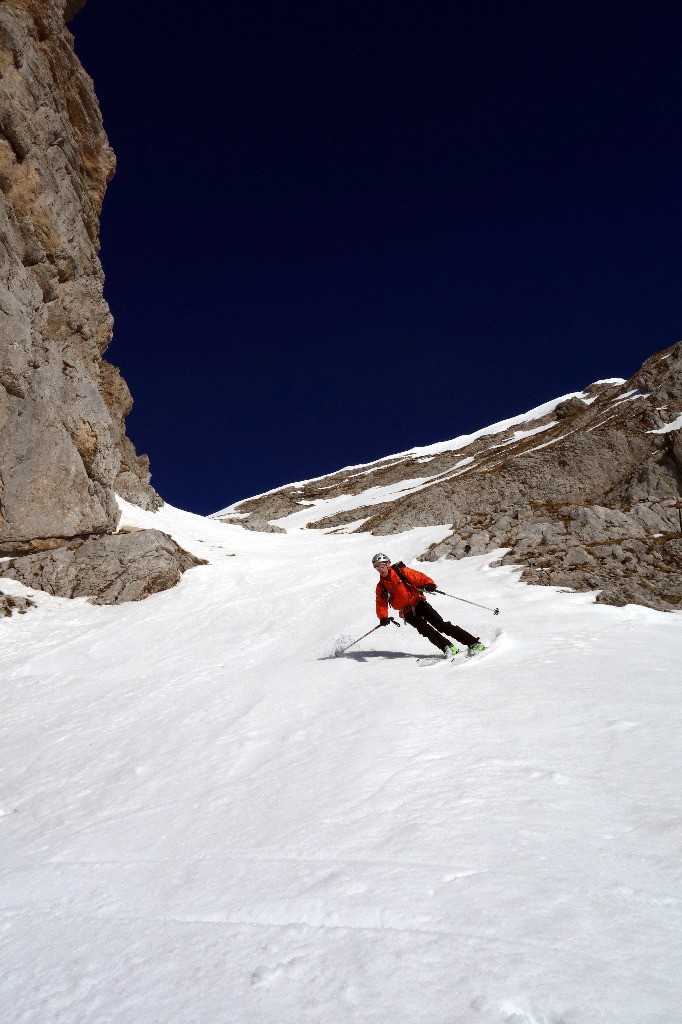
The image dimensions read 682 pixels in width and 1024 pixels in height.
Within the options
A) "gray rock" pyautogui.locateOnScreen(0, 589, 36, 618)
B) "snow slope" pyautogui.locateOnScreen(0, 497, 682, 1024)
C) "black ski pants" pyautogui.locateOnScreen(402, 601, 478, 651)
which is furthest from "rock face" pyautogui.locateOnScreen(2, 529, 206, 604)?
"black ski pants" pyautogui.locateOnScreen(402, 601, 478, 651)

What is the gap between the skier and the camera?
970 cm

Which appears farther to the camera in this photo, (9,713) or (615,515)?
(615,515)

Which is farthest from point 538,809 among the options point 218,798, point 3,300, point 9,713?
point 3,300

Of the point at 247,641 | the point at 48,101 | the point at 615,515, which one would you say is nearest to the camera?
the point at 247,641

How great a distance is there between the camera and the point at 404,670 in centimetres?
929

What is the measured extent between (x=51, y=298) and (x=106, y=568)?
54.5 feet

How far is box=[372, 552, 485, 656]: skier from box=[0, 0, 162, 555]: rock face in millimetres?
17684

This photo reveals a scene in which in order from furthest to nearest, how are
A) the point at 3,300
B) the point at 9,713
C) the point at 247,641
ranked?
1. the point at 3,300
2. the point at 247,641
3. the point at 9,713

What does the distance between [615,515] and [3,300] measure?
26.5m

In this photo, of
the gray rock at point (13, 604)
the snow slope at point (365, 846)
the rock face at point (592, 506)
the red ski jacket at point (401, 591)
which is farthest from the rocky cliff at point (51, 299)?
the red ski jacket at point (401, 591)

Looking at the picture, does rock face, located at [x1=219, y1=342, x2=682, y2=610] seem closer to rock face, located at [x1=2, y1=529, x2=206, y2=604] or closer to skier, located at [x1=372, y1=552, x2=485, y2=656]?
skier, located at [x1=372, y1=552, x2=485, y2=656]

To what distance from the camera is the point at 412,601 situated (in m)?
10.1

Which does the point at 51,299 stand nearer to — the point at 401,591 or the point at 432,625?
the point at 401,591

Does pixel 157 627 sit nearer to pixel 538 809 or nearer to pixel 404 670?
pixel 404 670
